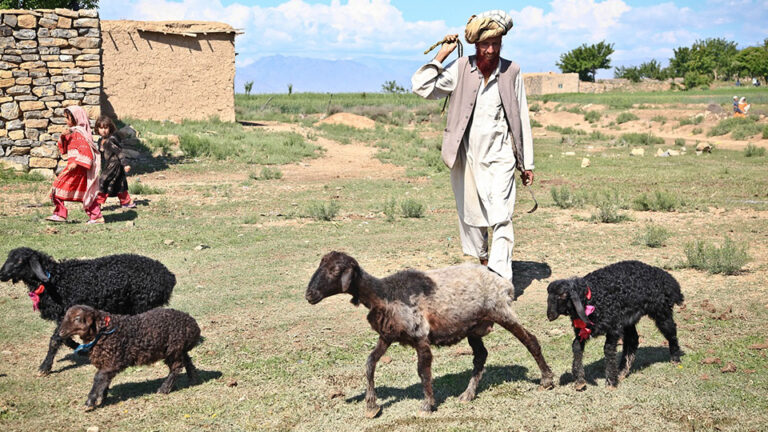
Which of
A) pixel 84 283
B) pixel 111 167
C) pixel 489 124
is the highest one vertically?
pixel 489 124

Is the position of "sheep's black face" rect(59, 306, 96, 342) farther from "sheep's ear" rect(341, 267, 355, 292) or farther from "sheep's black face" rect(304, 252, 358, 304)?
"sheep's ear" rect(341, 267, 355, 292)

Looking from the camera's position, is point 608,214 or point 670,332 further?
point 608,214

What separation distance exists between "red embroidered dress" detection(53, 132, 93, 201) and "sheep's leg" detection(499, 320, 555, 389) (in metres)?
9.69

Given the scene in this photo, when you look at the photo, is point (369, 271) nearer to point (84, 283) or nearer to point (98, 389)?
point (84, 283)

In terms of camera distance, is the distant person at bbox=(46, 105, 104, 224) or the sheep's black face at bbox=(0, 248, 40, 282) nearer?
the sheep's black face at bbox=(0, 248, 40, 282)

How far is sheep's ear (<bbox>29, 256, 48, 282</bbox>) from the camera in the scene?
6.13 meters

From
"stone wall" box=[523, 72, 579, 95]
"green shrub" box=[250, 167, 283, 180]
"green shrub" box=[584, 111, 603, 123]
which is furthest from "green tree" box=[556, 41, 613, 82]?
"green shrub" box=[250, 167, 283, 180]

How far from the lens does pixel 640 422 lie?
189 inches

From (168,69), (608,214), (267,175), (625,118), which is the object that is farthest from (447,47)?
(625,118)

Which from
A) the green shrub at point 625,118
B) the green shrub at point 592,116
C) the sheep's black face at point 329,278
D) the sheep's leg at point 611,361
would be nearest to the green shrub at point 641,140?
the green shrub at point 625,118

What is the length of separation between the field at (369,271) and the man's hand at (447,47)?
2.72m

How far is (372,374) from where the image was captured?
495 centimetres

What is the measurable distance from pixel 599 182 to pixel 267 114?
76.9 feet

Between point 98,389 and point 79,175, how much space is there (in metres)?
8.32
